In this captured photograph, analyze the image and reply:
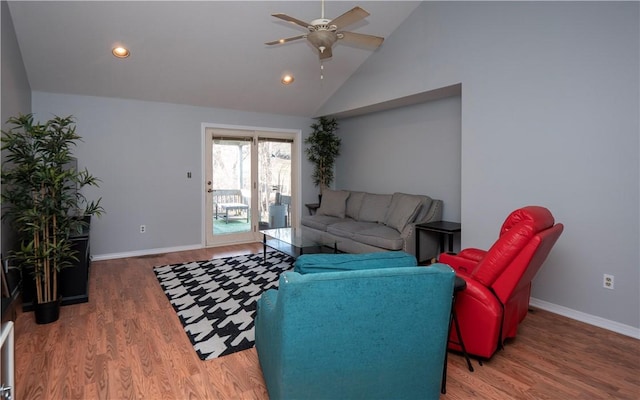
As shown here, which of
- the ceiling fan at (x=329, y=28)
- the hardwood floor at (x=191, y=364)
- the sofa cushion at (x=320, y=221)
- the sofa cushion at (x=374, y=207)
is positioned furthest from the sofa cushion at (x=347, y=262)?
the sofa cushion at (x=320, y=221)

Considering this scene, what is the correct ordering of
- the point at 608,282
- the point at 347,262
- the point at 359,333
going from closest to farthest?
the point at 359,333 < the point at 347,262 < the point at 608,282

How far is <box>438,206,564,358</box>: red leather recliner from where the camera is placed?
6.75ft

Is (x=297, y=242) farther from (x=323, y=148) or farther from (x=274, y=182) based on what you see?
(x=323, y=148)

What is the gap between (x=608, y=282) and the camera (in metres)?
2.84

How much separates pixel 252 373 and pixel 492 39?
362 cm

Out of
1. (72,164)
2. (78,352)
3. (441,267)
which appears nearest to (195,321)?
(78,352)

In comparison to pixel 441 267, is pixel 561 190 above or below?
above

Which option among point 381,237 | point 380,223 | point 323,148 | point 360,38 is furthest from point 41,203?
point 323,148

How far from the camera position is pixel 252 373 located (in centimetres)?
216

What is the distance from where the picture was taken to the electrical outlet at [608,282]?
2.82 metres

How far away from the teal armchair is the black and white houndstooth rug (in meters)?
1.02

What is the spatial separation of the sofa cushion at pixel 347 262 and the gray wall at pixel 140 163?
4257mm

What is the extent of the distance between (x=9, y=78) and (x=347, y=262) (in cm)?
355

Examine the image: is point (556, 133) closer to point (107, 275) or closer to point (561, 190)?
point (561, 190)
